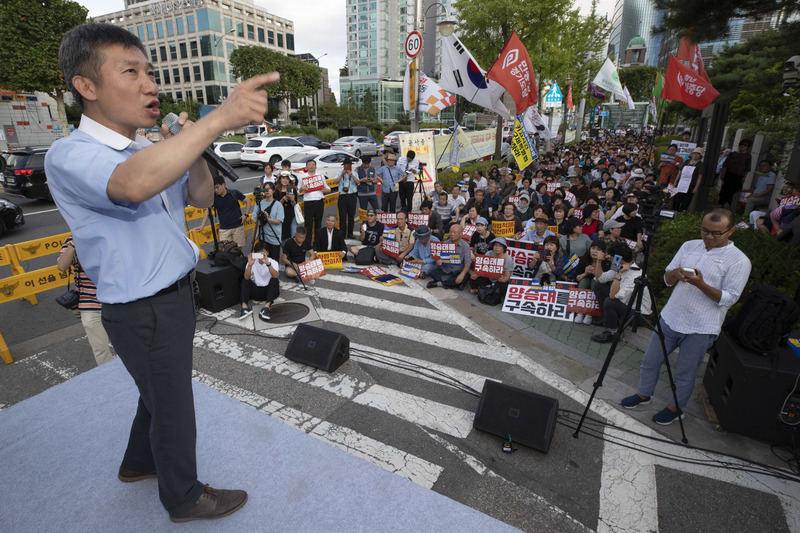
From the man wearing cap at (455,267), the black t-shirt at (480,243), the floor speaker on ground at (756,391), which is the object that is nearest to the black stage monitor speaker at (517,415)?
the floor speaker on ground at (756,391)

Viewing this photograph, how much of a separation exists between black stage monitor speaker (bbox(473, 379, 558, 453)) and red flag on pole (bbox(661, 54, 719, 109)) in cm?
1002

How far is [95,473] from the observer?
2.45 m

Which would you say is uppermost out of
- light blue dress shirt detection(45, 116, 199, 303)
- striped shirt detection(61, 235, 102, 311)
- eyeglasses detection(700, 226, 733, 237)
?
→ light blue dress shirt detection(45, 116, 199, 303)

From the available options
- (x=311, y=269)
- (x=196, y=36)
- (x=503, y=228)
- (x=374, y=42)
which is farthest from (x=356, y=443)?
(x=374, y=42)

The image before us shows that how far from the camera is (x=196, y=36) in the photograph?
245ft

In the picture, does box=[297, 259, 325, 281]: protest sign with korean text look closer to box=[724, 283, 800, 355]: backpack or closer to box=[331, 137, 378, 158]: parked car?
box=[724, 283, 800, 355]: backpack

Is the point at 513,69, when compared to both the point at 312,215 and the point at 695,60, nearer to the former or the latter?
the point at 695,60

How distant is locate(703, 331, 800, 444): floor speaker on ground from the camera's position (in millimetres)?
3656

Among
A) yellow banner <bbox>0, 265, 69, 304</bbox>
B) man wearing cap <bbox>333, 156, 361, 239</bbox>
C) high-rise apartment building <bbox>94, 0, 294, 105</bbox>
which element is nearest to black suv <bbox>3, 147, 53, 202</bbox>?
yellow banner <bbox>0, 265, 69, 304</bbox>

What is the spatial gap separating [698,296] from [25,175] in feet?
62.7

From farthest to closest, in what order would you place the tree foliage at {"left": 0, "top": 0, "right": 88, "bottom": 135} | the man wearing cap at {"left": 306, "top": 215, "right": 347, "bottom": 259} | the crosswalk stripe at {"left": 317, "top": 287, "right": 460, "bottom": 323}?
1. the tree foliage at {"left": 0, "top": 0, "right": 88, "bottom": 135}
2. the man wearing cap at {"left": 306, "top": 215, "right": 347, "bottom": 259}
3. the crosswalk stripe at {"left": 317, "top": 287, "right": 460, "bottom": 323}

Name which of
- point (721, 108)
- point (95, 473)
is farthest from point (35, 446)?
point (721, 108)

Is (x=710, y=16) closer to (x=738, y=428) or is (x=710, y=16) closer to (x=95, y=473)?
(x=738, y=428)

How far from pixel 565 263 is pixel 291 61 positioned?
63.2m
